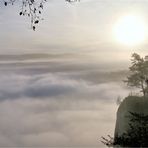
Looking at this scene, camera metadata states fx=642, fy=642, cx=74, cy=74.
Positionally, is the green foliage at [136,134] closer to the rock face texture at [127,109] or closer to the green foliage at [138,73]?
the rock face texture at [127,109]

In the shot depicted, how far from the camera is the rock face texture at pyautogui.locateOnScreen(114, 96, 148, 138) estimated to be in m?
40.0

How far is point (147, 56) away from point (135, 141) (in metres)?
42.1

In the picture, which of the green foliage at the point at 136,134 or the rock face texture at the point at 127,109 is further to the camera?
the rock face texture at the point at 127,109

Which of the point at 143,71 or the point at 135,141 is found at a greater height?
the point at 143,71

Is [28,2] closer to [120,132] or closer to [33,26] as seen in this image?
[33,26]

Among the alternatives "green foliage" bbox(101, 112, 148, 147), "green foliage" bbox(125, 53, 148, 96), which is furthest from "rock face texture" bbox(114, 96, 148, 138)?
"green foliage" bbox(125, 53, 148, 96)

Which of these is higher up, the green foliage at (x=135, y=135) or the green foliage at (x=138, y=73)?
the green foliage at (x=138, y=73)

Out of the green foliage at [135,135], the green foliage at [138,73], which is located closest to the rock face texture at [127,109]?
the green foliage at [135,135]

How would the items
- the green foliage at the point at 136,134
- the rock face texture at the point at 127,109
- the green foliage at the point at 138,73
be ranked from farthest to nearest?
1. the green foliage at the point at 138,73
2. the rock face texture at the point at 127,109
3. the green foliage at the point at 136,134

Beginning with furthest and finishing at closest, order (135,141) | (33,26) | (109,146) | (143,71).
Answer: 1. (143,71)
2. (109,146)
3. (135,141)
4. (33,26)

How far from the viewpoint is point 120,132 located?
1580 inches

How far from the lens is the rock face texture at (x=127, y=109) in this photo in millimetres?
39969

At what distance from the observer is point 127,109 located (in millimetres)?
41156

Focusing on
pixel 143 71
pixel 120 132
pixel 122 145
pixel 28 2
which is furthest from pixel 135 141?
pixel 143 71
